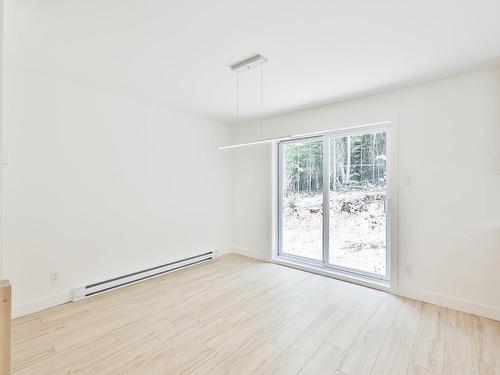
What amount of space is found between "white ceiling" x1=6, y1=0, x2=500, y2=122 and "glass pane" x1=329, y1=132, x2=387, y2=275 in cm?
93

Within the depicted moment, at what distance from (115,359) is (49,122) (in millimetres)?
2622

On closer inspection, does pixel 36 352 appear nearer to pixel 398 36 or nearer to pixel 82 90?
pixel 82 90

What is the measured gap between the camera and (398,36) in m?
2.05

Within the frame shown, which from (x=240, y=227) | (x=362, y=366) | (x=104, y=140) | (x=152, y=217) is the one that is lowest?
(x=362, y=366)

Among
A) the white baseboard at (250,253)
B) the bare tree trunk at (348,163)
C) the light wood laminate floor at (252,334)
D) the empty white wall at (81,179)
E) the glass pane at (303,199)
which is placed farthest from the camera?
the white baseboard at (250,253)

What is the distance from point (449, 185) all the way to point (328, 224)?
1.66 metres

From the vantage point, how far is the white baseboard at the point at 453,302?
2.54 meters

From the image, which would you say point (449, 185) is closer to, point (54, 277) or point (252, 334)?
point (252, 334)

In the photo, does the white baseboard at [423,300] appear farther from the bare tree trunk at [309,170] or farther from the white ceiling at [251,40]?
the white ceiling at [251,40]

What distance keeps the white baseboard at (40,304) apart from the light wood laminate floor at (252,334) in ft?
0.26

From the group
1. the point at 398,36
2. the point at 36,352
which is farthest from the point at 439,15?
the point at 36,352

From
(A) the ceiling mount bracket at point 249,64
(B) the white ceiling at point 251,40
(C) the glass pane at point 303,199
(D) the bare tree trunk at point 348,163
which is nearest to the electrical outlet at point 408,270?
(C) the glass pane at point 303,199

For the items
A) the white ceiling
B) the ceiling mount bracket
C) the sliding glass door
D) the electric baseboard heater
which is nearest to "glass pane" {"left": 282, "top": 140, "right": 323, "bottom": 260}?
the sliding glass door

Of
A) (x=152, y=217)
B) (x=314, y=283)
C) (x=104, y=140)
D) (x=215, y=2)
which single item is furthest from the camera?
Result: (x=152, y=217)
